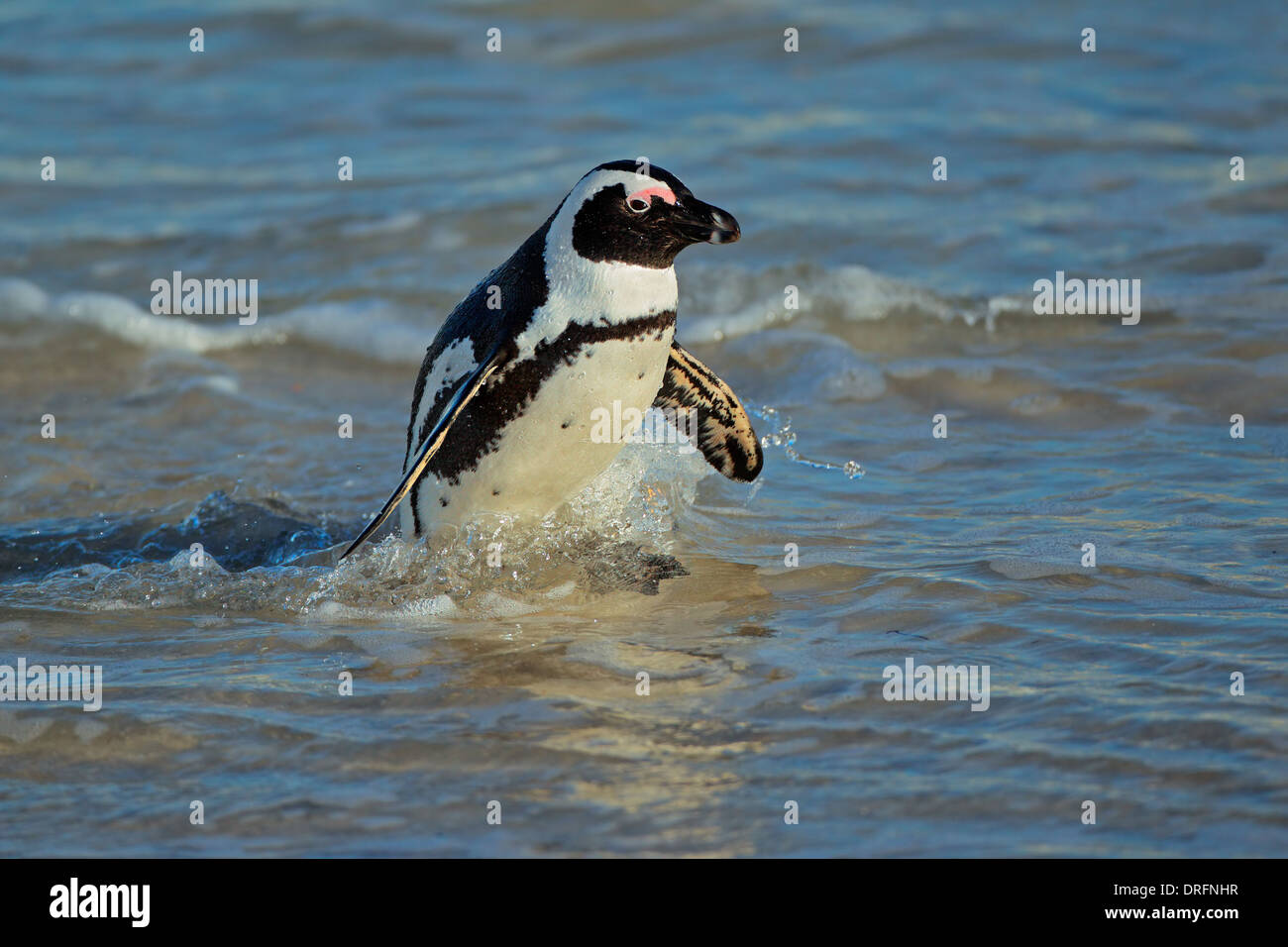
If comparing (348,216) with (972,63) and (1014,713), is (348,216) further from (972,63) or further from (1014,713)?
(1014,713)

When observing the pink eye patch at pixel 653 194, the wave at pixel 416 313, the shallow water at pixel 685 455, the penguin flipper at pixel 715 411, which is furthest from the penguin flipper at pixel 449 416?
the wave at pixel 416 313

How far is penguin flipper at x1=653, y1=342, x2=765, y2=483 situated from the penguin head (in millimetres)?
856

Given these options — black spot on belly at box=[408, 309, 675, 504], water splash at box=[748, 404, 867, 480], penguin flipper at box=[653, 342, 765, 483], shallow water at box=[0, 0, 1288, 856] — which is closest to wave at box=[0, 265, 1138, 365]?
shallow water at box=[0, 0, 1288, 856]

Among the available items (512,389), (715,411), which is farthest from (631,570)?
(715,411)

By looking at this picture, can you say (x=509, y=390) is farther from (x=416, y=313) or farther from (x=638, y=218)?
(x=416, y=313)

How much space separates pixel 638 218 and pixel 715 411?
111 cm

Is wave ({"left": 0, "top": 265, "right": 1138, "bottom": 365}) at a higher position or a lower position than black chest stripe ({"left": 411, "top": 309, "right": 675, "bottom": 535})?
higher

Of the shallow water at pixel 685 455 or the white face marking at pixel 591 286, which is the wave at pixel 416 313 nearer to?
the shallow water at pixel 685 455

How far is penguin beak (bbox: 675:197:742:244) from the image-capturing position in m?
4.39

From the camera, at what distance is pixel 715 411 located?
537 centimetres

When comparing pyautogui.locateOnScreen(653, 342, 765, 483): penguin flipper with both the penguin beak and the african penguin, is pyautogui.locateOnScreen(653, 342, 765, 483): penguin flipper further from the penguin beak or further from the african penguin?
the penguin beak

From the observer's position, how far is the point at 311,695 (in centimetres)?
386
